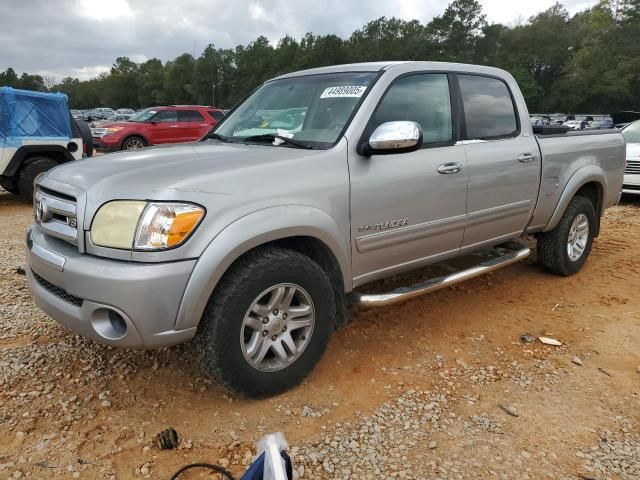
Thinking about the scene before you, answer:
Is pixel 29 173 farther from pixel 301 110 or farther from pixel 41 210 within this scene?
pixel 301 110

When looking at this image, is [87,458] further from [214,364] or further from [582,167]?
[582,167]

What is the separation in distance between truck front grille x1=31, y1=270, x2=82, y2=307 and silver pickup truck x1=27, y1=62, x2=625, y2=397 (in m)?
0.02

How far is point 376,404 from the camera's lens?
8.89 feet

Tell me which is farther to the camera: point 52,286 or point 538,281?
point 538,281

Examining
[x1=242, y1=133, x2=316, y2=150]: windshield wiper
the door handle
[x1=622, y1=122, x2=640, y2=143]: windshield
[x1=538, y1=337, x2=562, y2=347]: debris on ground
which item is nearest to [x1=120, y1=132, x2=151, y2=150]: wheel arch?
[x1=622, y1=122, x2=640, y2=143]: windshield

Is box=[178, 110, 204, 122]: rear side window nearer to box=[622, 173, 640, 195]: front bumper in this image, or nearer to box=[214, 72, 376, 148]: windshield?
box=[622, 173, 640, 195]: front bumper

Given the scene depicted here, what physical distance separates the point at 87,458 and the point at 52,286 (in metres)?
0.86

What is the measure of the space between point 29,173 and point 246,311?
300 inches

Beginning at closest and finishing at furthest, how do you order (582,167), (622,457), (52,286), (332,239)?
(622,457)
(52,286)
(332,239)
(582,167)

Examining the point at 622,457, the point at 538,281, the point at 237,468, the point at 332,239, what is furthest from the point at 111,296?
the point at 538,281

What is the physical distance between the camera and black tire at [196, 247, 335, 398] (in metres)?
2.39

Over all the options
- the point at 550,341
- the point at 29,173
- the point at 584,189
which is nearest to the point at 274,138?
the point at 550,341

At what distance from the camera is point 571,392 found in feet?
9.39

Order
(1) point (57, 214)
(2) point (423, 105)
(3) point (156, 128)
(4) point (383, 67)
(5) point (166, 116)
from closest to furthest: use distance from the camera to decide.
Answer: (1) point (57, 214) < (4) point (383, 67) < (2) point (423, 105) < (3) point (156, 128) < (5) point (166, 116)
